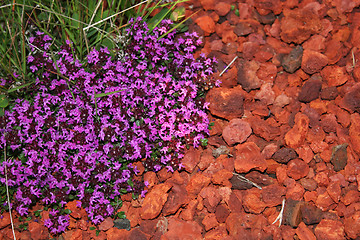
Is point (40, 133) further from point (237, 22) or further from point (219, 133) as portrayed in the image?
point (237, 22)

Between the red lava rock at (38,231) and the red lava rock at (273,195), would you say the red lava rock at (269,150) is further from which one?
the red lava rock at (38,231)

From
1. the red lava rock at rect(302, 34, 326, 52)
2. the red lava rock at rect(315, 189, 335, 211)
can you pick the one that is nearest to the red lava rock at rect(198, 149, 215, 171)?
the red lava rock at rect(315, 189, 335, 211)

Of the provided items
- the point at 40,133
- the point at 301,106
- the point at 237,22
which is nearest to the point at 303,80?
the point at 301,106

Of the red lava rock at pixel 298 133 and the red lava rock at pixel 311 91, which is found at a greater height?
the red lava rock at pixel 311 91

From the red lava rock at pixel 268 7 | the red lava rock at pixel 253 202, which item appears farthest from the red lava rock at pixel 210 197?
the red lava rock at pixel 268 7

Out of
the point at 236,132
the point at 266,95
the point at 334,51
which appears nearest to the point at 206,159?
the point at 236,132

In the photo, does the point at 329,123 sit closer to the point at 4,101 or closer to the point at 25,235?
the point at 25,235
